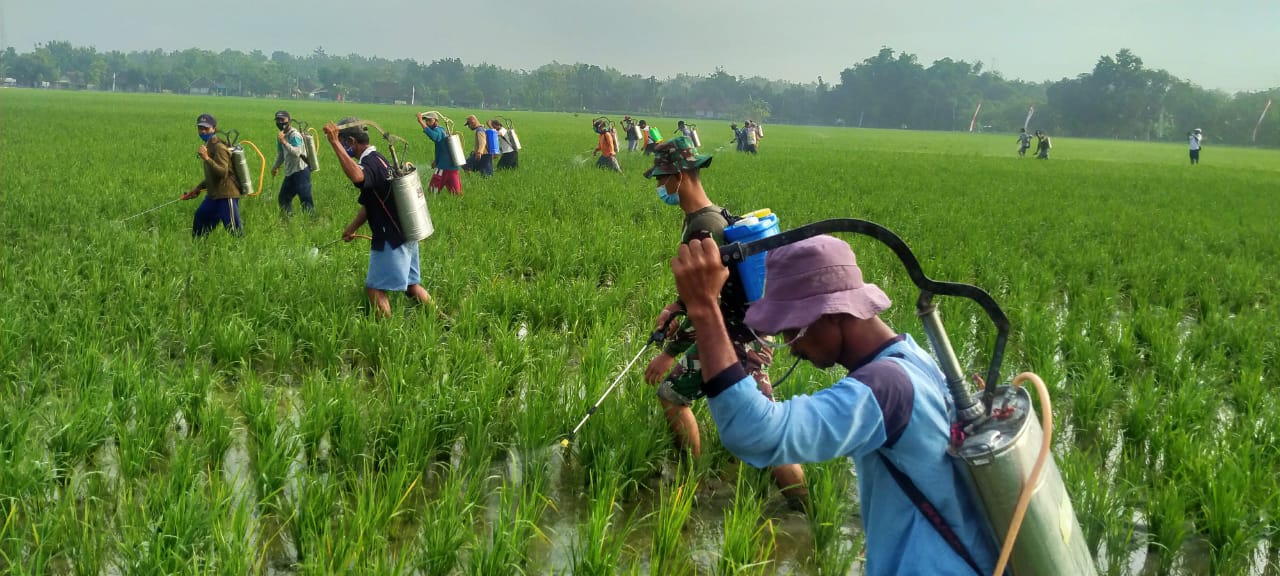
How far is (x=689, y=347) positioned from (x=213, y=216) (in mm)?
5282

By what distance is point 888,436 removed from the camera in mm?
1215

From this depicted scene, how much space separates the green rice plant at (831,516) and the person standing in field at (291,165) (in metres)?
6.57

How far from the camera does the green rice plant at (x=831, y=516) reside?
7.29 feet

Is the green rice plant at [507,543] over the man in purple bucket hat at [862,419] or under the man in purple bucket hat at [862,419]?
under

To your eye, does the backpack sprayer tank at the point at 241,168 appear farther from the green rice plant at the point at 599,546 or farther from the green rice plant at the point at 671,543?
the green rice plant at the point at 671,543

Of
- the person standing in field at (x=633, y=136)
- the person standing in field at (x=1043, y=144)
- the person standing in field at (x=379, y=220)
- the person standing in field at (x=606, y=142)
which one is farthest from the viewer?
the person standing in field at (x=1043, y=144)

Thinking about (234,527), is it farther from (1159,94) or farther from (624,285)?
(1159,94)

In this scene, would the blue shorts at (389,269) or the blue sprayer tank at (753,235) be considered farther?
the blue shorts at (389,269)

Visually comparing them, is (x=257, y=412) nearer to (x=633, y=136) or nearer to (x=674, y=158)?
(x=674, y=158)

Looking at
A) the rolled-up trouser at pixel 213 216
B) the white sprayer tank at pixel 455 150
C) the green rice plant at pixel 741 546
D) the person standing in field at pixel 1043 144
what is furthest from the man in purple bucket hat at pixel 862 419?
the person standing in field at pixel 1043 144

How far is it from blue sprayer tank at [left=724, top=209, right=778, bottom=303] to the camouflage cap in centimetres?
49

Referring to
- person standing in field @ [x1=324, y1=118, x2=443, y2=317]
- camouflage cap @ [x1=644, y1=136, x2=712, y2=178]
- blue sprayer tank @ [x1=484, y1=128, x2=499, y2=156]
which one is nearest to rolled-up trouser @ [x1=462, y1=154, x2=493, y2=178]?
blue sprayer tank @ [x1=484, y1=128, x2=499, y2=156]

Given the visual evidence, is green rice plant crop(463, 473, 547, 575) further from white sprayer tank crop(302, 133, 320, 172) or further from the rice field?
white sprayer tank crop(302, 133, 320, 172)

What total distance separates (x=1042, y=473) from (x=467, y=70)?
4709 inches
